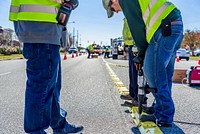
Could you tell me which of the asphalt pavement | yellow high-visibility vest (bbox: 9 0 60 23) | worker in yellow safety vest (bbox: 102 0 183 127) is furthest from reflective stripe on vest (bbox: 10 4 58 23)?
the asphalt pavement

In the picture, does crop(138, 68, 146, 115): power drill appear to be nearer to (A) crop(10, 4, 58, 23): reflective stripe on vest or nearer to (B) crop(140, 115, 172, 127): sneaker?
(B) crop(140, 115, 172, 127): sneaker

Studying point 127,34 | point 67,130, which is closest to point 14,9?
point 67,130

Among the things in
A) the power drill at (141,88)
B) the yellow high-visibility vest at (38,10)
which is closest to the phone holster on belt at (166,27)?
the power drill at (141,88)

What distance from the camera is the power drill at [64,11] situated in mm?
2277

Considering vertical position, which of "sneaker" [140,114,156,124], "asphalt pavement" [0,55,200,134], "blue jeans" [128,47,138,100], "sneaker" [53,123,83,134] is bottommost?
"asphalt pavement" [0,55,200,134]

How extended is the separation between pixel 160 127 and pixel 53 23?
1674 mm

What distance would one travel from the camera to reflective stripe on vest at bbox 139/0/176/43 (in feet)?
9.32

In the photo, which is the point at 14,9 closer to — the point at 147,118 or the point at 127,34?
the point at 147,118

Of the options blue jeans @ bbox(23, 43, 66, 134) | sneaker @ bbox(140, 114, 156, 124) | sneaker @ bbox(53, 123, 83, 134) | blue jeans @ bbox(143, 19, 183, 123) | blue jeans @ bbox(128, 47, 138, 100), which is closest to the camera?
blue jeans @ bbox(23, 43, 66, 134)

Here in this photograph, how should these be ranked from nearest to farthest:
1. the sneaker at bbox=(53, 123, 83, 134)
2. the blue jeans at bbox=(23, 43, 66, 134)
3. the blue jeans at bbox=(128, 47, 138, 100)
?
the blue jeans at bbox=(23, 43, 66, 134) → the sneaker at bbox=(53, 123, 83, 134) → the blue jeans at bbox=(128, 47, 138, 100)

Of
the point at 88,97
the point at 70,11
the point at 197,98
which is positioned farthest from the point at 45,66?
the point at 197,98

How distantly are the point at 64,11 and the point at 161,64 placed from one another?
1243mm

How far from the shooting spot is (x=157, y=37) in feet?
9.45

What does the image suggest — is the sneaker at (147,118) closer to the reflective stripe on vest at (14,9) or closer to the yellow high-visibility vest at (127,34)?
the yellow high-visibility vest at (127,34)
